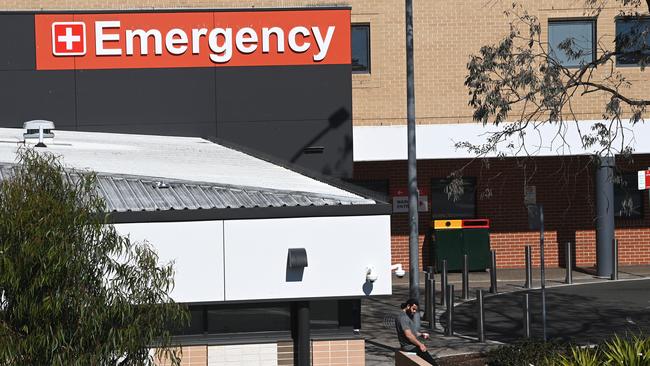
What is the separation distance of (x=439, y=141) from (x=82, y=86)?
9759 mm

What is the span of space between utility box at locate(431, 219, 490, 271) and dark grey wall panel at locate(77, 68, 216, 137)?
9188mm

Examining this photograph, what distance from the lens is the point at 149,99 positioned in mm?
26359

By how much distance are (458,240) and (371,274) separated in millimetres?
19066

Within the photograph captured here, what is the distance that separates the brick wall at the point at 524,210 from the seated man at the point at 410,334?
54.2 feet

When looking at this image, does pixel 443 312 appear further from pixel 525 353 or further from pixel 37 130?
pixel 37 130

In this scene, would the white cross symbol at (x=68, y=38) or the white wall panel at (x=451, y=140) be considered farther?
the white wall panel at (x=451, y=140)

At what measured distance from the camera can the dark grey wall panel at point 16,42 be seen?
2598 cm

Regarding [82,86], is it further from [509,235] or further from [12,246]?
[12,246]

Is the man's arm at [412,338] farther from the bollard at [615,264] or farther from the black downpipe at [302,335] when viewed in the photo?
the bollard at [615,264]

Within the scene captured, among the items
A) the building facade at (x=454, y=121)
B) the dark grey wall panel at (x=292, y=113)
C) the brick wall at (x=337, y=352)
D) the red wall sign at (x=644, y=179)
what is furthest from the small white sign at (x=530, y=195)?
the brick wall at (x=337, y=352)

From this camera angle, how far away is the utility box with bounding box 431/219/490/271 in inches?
1316

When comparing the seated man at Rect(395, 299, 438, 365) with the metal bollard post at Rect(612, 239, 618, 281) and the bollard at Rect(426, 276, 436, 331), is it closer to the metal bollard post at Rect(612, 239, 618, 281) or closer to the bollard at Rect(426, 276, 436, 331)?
the bollard at Rect(426, 276, 436, 331)

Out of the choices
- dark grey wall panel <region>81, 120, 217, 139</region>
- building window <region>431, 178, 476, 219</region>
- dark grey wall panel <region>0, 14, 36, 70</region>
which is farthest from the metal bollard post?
dark grey wall panel <region>0, 14, 36, 70</region>

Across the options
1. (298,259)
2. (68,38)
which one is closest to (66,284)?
(298,259)
